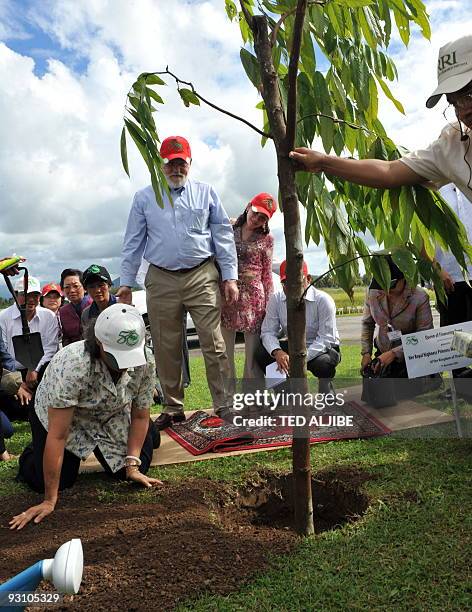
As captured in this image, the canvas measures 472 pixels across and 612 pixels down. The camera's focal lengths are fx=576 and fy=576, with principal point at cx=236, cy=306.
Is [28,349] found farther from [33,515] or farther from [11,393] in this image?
[33,515]

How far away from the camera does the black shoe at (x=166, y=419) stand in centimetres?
445

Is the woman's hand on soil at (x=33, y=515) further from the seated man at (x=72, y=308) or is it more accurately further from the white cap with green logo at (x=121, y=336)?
the seated man at (x=72, y=308)

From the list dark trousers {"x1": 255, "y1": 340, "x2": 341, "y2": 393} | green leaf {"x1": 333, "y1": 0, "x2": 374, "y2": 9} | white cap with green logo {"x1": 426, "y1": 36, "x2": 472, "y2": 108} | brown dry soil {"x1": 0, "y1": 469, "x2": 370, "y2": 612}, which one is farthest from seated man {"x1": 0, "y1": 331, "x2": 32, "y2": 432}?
white cap with green logo {"x1": 426, "y1": 36, "x2": 472, "y2": 108}

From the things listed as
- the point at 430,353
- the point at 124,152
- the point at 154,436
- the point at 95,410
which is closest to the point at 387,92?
the point at 124,152

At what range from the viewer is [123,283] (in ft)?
15.0

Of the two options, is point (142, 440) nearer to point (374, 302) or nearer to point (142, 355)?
point (142, 355)

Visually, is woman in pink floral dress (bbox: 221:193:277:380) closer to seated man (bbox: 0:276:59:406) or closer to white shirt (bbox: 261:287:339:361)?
white shirt (bbox: 261:287:339:361)

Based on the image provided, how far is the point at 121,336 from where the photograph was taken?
275cm

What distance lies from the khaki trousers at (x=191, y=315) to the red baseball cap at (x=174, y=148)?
2.71ft

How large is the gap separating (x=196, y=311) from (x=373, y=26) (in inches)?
101

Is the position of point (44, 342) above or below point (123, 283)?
below

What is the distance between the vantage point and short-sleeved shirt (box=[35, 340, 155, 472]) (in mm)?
2881

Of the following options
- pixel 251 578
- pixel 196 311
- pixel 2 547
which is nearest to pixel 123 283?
pixel 196 311

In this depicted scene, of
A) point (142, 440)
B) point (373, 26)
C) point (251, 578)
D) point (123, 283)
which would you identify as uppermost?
point (373, 26)
